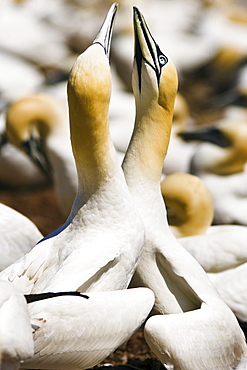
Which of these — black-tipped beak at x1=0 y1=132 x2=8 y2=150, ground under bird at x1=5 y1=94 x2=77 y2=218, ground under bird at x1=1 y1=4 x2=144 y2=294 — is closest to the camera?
ground under bird at x1=1 y1=4 x2=144 y2=294

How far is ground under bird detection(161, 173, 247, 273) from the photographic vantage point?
5.00 metres

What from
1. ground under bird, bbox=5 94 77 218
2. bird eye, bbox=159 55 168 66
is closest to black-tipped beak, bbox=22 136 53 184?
ground under bird, bbox=5 94 77 218

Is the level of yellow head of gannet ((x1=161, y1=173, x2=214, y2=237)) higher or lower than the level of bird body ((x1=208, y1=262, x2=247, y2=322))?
higher

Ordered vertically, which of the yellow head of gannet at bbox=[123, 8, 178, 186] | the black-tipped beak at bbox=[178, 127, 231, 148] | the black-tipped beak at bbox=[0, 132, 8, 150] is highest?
the yellow head of gannet at bbox=[123, 8, 178, 186]

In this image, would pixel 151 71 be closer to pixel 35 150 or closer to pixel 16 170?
pixel 35 150

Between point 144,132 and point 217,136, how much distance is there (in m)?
3.14

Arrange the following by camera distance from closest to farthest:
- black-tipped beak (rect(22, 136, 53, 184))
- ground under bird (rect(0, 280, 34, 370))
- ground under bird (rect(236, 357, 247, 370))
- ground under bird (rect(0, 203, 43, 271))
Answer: ground under bird (rect(0, 280, 34, 370)) → ground under bird (rect(236, 357, 247, 370)) → ground under bird (rect(0, 203, 43, 271)) → black-tipped beak (rect(22, 136, 53, 184))

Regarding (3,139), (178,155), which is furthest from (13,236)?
(3,139)

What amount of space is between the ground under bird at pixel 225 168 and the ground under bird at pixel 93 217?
2870mm

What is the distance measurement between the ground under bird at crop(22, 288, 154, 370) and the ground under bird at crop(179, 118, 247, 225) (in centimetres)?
314

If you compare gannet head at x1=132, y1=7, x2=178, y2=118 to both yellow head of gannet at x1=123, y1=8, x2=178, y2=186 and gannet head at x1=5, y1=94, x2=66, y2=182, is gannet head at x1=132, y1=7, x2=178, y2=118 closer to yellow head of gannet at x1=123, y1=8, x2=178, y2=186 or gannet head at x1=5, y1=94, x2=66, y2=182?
yellow head of gannet at x1=123, y1=8, x2=178, y2=186

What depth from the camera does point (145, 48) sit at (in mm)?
4070

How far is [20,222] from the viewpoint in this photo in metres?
4.80

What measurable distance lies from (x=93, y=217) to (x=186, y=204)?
68.1 inches
